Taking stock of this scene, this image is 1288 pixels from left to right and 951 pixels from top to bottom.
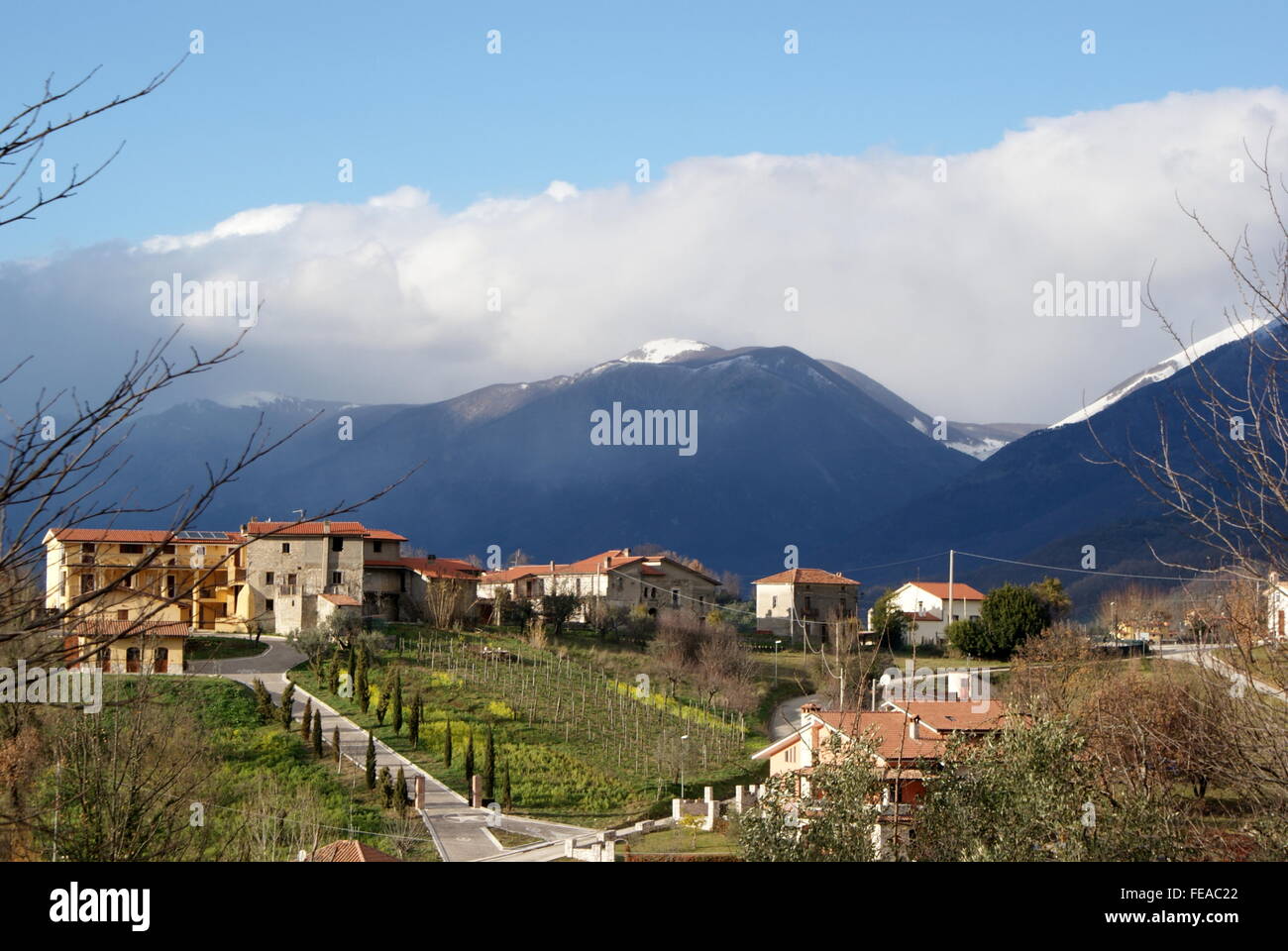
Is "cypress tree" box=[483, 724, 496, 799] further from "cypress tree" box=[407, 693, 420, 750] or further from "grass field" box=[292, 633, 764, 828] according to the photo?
"cypress tree" box=[407, 693, 420, 750]

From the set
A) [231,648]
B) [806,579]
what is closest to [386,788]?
[231,648]

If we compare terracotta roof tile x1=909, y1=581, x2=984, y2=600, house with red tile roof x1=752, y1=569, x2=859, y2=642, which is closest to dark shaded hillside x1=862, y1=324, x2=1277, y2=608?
terracotta roof tile x1=909, y1=581, x2=984, y2=600

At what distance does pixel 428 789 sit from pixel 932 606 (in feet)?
161

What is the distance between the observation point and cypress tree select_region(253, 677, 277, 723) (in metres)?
37.7

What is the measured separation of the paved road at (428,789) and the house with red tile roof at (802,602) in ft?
104

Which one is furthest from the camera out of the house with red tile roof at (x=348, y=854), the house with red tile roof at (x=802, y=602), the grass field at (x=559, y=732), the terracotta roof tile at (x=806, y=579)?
the terracotta roof tile at (x=806, y=579)

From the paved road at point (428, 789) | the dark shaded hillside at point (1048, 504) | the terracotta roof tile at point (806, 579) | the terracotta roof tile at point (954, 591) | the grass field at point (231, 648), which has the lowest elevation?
the paved road at point (428, 789)

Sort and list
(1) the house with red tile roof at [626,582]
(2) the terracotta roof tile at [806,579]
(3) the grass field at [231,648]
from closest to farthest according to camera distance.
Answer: (3) the grass field at [231,648], (1) the house with red tile roof at [626,582], (2) the terracotta roof tile at [806,579]

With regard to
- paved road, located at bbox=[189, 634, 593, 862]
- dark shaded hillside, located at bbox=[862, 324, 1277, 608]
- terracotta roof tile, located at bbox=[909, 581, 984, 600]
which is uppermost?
dark shaded hillside, located at bbox=[862, 324, 1277, 608]

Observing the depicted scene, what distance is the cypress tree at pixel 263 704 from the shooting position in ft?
124

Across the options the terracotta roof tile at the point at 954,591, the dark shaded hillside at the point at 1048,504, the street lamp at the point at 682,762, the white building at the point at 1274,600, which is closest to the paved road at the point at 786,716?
the street lamp at the point at 682,762

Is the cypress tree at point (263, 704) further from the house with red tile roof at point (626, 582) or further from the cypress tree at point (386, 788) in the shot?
the house with red tile roof at point (626, 582)

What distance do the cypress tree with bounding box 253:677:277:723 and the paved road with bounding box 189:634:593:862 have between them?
45.6 inches

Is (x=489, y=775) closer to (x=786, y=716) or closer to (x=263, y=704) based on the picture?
(x=263, y=704)
